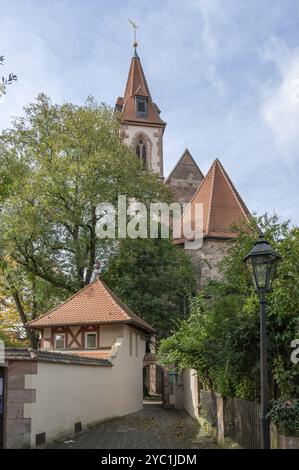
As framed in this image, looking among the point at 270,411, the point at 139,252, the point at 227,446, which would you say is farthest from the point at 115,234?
the point at 270,411

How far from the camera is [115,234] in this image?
2864cm

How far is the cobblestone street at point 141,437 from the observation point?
1143 cm

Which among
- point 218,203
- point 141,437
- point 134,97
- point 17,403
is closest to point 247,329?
point 17,403

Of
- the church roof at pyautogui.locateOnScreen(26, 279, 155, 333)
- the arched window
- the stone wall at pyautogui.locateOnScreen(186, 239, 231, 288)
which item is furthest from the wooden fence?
the arched window

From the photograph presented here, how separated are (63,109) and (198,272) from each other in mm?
12079

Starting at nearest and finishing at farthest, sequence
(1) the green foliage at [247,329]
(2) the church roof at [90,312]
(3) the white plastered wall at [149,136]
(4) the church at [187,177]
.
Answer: (1) the green foliage at [247,329] < (2) the church roof at [90,312] < (4) the church at [187,177] < (3) the white plastered wall at [149,136]

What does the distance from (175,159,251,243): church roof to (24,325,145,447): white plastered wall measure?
35.7 feet

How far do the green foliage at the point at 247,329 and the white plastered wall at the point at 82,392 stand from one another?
10.5ft

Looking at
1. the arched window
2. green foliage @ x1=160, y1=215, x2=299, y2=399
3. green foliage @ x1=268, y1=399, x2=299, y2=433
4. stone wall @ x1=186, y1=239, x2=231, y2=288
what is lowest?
green foliage @ x1=268, y1=399, x2=299, y2=433

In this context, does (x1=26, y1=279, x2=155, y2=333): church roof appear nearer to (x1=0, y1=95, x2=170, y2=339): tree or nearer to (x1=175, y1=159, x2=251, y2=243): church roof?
(x1=0, y1=95, x2=170, y2=339): tree

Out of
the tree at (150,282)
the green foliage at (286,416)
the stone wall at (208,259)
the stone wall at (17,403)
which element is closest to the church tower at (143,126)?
the stone wall at (208,259)

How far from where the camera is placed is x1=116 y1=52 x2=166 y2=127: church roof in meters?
43.6

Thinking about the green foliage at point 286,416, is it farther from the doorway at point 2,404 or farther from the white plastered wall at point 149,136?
the white plastered wall at point 149,136

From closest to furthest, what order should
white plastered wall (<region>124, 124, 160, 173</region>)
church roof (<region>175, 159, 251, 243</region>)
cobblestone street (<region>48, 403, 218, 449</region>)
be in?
cobblestone street (<region>48, 403, 218, 449</region>), church roof (<region>175, 159, 251, 243</region>), white plastered wall (<region>124, 124, 160, 173</region>)
